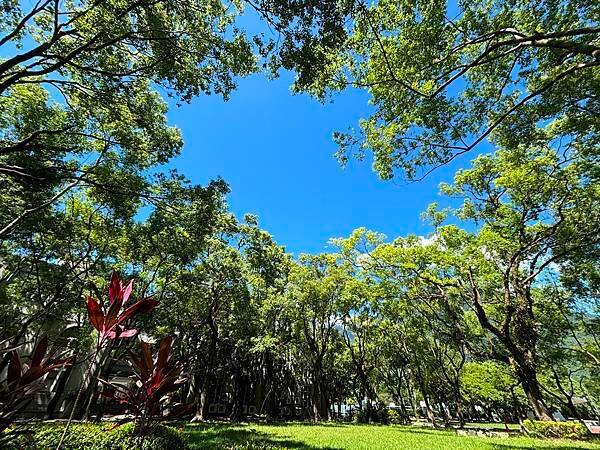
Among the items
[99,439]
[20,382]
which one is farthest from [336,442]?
[20,382]

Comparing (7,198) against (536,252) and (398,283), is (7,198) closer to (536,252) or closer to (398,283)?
(398,283)

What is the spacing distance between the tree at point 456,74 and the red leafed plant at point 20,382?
17.9ft

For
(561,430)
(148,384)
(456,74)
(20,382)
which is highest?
(456,74)

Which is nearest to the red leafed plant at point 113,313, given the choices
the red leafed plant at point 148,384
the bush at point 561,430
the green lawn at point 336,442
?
the red leafed plant at point 148,384

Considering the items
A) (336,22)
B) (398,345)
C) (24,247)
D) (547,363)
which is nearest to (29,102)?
(24,247)

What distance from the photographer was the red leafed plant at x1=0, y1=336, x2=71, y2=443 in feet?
5.65

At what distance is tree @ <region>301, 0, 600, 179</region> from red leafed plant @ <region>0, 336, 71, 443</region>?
5.45 meters

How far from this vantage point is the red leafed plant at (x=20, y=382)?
1722mm

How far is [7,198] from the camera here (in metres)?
8.25

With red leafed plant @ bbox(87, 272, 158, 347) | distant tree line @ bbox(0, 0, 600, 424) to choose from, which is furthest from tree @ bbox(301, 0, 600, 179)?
red leafed plant @ bbox(87, 272, 158, 347)

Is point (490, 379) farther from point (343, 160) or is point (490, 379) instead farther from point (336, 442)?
point (343, 160)

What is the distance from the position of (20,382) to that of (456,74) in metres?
6.51

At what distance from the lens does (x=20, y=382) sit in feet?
5.92

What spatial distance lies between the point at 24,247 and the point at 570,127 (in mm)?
17368
